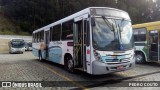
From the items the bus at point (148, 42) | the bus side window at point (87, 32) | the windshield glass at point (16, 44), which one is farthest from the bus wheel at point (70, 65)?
the windshield glass at point (16, 44)

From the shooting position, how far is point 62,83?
918cm

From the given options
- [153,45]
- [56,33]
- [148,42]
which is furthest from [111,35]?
[148,42]

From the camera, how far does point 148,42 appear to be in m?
14.7

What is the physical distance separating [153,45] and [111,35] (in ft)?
19.4

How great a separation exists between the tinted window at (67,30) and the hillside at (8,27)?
45914 millimetres

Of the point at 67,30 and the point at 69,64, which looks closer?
the point at 69,64

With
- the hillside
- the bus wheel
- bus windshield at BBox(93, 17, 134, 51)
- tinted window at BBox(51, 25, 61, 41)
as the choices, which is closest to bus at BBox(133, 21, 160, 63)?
bus windshield at BBox(93, 17, 134, 51)

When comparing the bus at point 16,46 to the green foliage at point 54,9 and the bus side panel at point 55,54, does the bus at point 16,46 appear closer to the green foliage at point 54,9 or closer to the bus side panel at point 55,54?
the green foliage at point 54,9

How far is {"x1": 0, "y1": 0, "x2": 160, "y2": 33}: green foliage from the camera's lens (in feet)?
150

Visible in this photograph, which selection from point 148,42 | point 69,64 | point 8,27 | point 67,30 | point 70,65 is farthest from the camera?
point 8,27

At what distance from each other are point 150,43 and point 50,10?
1821 inches

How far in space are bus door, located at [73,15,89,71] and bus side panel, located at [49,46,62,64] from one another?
2.56 m

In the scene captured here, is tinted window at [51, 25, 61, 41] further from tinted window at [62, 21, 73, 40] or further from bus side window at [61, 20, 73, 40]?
tinted window at [62, 21, 73, 40]

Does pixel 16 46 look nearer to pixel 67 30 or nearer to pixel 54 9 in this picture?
pixel 54 9
